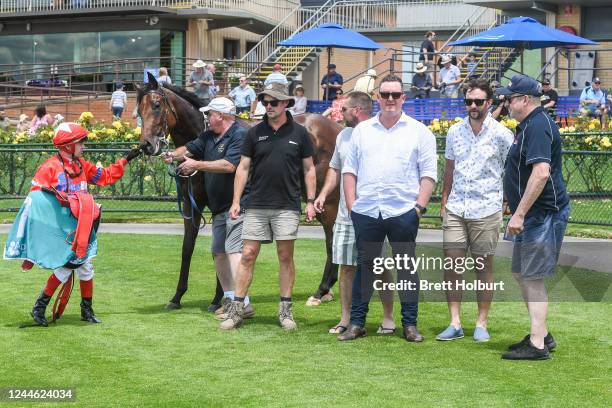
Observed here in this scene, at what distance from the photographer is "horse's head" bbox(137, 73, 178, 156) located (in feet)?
36.2

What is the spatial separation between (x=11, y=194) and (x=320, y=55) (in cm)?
2289

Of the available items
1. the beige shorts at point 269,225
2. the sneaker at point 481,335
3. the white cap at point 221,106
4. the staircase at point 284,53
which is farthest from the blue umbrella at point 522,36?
the sneaker at point 481,335

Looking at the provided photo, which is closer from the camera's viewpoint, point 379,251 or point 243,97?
point 379,251

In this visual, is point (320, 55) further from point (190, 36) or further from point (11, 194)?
point (11, 194)

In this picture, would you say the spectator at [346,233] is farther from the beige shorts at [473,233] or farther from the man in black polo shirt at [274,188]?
the beige shorts at [473,233]

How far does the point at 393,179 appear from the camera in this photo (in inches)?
357

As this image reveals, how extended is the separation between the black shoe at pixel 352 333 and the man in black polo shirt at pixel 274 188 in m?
0.63

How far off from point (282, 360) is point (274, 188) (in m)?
1.75

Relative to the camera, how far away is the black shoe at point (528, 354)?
8516 millimetres

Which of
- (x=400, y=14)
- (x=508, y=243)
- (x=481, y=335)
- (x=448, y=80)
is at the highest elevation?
(x=400, y=14)

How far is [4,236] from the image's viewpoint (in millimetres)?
16984

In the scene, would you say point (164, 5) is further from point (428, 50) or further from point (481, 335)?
point (481, 335)

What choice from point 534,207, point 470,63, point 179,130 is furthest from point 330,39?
point 534,207

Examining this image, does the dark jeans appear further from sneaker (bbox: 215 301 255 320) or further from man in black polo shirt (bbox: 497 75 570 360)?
sneaker (bbox: 215 301 255 320)
